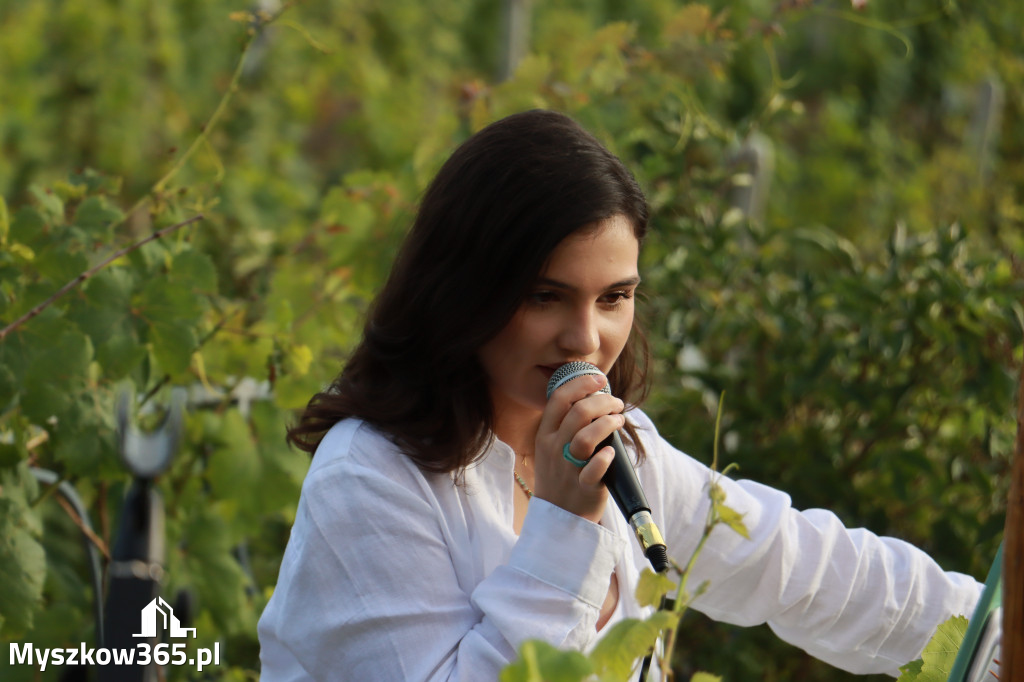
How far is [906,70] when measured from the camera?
25.9 ft

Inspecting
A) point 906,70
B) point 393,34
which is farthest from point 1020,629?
point 906,70

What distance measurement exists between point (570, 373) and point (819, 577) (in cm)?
61

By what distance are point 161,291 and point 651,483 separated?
2.83 ft

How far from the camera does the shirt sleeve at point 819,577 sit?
1647 mm

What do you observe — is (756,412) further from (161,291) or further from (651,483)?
(161,291)

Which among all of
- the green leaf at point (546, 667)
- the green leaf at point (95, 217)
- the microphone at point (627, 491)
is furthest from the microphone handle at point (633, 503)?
the green leaf at point (95, 217)

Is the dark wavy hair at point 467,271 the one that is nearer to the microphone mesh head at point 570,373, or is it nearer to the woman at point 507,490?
the woman at point 507,490

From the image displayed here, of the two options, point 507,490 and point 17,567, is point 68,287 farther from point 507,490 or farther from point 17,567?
point 507,490

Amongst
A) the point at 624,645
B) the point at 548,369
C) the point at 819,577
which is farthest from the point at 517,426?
the point at 624,645

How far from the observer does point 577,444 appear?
3.98 feet

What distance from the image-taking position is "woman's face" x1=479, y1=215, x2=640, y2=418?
1354mm

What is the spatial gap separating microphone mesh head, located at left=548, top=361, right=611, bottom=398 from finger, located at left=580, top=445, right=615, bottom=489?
0.10 metres

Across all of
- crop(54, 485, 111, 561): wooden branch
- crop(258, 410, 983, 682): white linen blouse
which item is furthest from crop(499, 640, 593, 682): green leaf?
crop(54, 485, 111, 561): wooden branch

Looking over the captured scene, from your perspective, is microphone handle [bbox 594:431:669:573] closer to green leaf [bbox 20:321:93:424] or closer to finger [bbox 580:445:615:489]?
finger [bbox 580:445:615:489]
